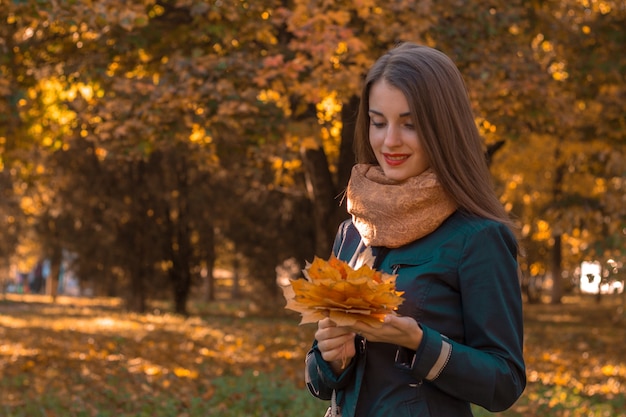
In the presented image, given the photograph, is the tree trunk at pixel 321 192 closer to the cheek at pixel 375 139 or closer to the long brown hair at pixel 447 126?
the cheek at pixel 375 139

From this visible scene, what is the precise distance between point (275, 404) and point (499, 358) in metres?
6.42

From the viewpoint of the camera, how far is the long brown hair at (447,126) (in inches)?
93.8

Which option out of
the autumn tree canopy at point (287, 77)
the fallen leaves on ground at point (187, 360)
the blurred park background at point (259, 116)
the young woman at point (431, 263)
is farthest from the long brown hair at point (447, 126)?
the fallen leaves on ground at point (187, 360)

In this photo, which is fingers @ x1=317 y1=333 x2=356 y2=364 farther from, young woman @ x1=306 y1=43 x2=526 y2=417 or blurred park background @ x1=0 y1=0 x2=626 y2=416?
blurred park background @ x1=0 y1=0 x2=626 y2=416

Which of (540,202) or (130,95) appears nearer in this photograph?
(130,95)

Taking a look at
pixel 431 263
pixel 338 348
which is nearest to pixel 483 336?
pixel 431 263

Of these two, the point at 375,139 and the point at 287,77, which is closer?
the point at 375,139

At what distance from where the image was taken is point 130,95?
10438 millimetres

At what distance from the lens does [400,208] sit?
2406 millimetres

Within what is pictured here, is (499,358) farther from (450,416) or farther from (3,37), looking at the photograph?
(3,37)

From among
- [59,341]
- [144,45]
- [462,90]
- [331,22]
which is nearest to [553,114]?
[331,22]

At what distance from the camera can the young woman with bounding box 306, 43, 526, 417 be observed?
7.46 ft

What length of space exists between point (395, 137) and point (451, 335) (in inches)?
21.0

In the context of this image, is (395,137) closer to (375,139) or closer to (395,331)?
(375,139)
